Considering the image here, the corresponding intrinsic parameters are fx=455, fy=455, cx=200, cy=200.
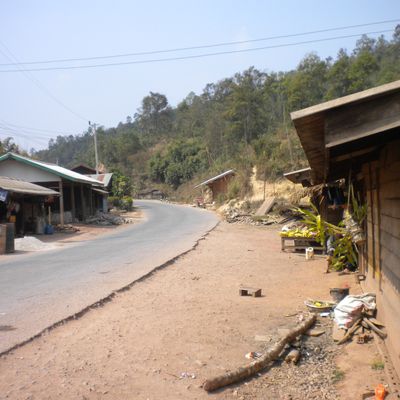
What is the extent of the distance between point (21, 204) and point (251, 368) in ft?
71.1

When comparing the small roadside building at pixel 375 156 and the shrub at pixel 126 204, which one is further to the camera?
the shrub at pixel 126 204

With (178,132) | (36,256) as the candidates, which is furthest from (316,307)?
(178,132)

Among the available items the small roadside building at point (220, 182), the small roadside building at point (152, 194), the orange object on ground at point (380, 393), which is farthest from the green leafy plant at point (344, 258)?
the small roadside building at point (152, 194)

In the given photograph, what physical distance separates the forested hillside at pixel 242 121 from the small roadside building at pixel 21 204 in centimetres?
2105

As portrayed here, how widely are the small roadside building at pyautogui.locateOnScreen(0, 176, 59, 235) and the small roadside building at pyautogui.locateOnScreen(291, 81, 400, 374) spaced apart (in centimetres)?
1720

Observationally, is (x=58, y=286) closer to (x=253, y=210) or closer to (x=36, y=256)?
(x=36, y=256)

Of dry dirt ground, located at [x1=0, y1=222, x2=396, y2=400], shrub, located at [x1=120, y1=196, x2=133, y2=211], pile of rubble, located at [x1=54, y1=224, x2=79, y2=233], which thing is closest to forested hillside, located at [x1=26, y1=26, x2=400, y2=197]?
shrub, located at [x1=120, y1=196, x2=133, y2=211]

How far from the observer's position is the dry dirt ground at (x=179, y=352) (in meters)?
4.86

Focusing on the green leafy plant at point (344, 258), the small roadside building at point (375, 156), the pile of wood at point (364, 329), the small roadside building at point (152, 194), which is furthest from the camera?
the small roadside building at point (152, 194)

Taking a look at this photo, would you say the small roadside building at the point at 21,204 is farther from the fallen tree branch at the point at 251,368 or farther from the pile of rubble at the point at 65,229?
the fallen tree branch at the point at 251,368

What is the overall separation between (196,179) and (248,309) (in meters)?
61.2

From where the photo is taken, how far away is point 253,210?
3675 cm

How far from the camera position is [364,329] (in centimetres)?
648

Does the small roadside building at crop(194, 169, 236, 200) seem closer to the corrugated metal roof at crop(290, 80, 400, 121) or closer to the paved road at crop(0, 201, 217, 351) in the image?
the paved road at crop(0, 201, 217, 351)
